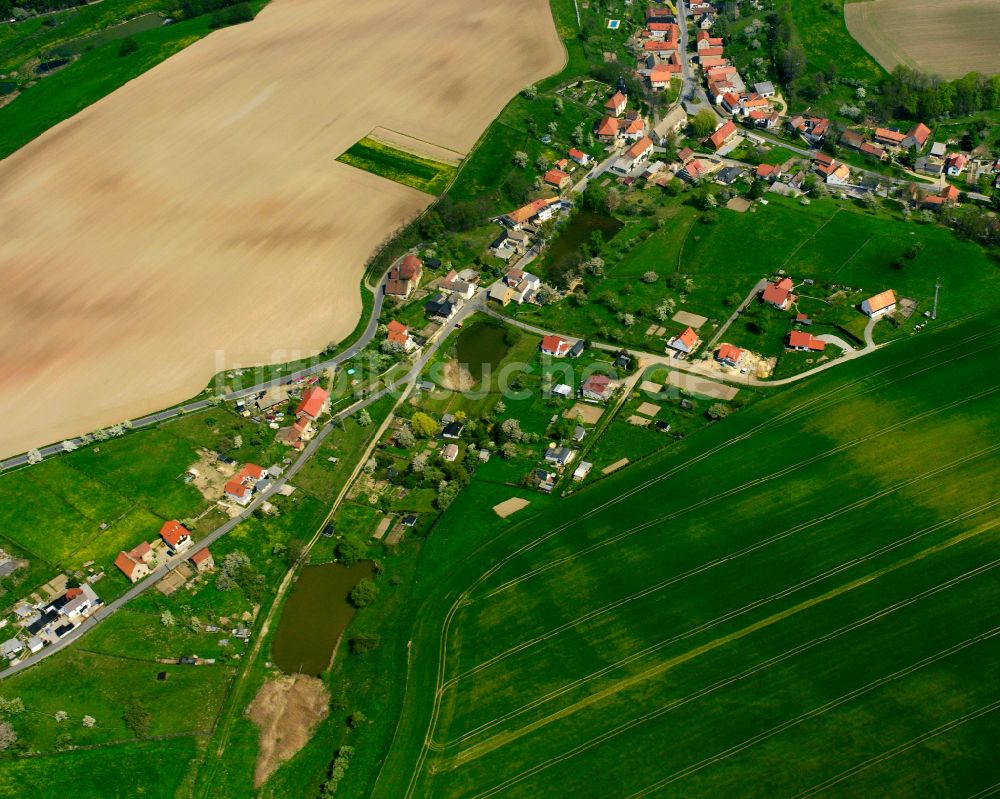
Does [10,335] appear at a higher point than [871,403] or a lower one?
higher

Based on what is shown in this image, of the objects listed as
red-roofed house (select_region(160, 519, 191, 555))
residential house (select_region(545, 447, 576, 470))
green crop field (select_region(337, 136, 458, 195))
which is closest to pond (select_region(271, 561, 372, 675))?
red-roofed house (select_region(160, 519, 191, 555))

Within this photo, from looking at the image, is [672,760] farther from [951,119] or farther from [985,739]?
[951,119]

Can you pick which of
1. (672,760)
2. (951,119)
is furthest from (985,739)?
(951,119)

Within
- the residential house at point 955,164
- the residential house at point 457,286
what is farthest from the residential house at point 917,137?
the residential house at point 457,286

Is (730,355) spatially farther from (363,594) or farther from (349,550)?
(363,594)

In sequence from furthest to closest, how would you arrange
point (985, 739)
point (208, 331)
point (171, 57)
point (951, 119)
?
point (171, 57)
point (951, 119)
point (208, 331)
point (985, 739)

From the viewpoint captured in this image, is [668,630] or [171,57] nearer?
[668,630]

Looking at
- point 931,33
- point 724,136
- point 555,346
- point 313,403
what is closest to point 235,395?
point 313,403

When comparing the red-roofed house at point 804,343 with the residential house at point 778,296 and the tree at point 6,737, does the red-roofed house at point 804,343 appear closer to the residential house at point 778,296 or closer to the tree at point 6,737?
the residential house at point 778,296
